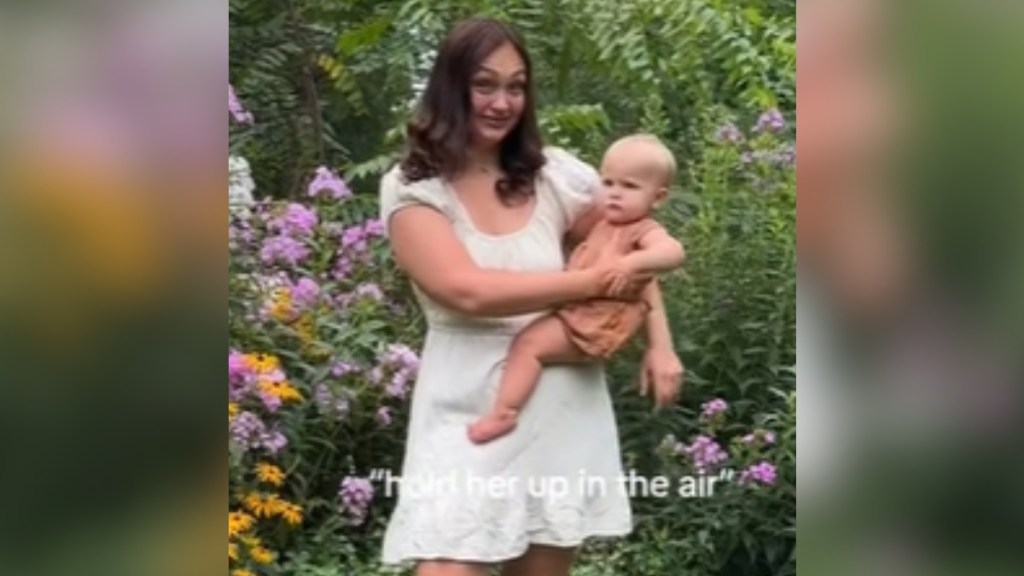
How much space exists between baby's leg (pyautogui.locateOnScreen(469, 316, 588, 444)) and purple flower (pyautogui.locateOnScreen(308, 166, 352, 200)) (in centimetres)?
38

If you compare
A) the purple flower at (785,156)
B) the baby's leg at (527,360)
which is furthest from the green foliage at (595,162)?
the baby's leg at (527,360)

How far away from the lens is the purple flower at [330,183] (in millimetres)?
1654

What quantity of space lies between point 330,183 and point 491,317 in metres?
0.36

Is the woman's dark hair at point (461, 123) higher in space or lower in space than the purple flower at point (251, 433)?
A: higher

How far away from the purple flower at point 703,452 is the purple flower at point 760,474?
0.06 meters

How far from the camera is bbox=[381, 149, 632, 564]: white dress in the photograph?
5.29 ft

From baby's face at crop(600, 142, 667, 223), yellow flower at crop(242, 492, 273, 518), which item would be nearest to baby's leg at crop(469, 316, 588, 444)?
baby's face at crop(600, 142, 667, 223)

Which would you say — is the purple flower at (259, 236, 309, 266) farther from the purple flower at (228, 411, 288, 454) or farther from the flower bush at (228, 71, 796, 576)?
the purple flower at (228, 411, 288, 454)
